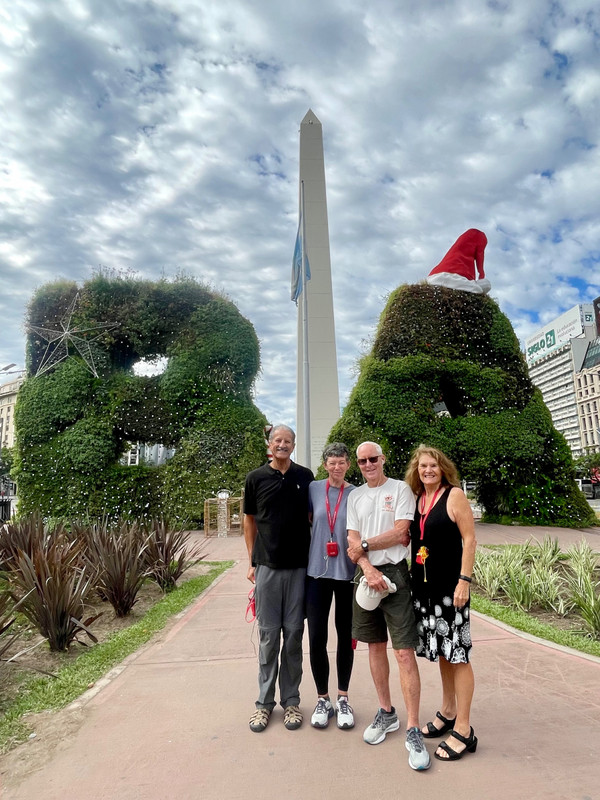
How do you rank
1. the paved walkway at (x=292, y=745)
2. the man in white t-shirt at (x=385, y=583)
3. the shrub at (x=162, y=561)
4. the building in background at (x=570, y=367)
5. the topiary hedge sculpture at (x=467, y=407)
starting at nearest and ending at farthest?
the paved walkway at (x=292, y=745) → the man in white t-shirt at (x=385, y=583) → the shrub at (x=162, y=561) → the topiary hedge sculpture at (x=467, y=407) → the building in background at (x=570, y=367)

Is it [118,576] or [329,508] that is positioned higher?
[329,508]

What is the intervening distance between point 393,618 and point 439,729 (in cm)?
69

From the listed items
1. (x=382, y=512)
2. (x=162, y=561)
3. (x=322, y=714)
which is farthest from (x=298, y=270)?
(x=322, y=714)

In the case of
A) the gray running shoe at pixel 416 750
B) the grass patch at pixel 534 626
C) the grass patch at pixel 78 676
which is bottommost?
the grass patch at pixel 78 676

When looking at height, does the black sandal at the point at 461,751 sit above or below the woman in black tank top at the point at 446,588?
below

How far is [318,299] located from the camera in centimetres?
1991

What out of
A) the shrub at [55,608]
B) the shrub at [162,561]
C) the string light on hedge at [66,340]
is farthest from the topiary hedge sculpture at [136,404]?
the shrub at [55,608]

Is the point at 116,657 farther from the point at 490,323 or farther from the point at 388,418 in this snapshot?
the point at 490,323

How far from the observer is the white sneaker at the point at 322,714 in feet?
10.2

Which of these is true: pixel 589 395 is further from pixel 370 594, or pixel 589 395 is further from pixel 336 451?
pixel 370 594

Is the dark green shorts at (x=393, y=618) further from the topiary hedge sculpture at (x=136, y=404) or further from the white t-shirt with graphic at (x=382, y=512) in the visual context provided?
the topiary hedge sculpture at (x=136, y=404)

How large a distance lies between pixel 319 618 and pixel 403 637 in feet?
1.96

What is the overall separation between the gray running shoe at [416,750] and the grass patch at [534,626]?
8.32ft

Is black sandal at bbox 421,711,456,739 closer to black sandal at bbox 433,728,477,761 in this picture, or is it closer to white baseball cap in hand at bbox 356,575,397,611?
black sandal at bbox 433,728,477,761
